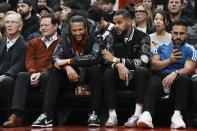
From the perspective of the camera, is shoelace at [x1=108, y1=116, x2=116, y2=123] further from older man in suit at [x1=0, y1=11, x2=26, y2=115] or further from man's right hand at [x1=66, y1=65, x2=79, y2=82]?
older man in suit at [x1=0, y1=11, x2=26, y2=115]

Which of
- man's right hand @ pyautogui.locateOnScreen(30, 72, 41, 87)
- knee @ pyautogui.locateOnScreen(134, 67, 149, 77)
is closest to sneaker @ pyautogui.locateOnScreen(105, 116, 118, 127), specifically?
knee @ pyautogui.locateOnScreen(134, 67, 149, 77)

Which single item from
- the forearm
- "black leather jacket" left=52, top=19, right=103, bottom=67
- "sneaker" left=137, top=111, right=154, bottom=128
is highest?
"black leather jacket" left=52, top=19, right=103, bottom=67

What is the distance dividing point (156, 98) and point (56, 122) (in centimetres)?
161

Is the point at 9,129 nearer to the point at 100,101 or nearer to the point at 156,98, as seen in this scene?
the point at 100,101

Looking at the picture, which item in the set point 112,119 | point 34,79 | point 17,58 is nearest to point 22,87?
point 34,79

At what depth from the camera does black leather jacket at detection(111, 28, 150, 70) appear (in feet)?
26.1

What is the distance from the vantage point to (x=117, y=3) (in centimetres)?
1203

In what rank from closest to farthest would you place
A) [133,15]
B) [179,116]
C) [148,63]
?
[179,116]
[148,63]
[133,15]

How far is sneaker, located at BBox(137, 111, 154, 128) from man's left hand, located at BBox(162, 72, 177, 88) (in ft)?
1.69

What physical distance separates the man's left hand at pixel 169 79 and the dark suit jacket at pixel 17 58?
2263 mm

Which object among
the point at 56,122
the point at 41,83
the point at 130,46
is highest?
the point at 130,46

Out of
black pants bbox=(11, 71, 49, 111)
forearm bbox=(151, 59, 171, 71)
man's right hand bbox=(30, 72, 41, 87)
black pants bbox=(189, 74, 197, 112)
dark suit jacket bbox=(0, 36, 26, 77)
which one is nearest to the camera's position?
black pants bbox=(189, 74, 197, 112)

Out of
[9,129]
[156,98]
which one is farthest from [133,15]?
[9,129]

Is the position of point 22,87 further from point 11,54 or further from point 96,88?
point 96,88
